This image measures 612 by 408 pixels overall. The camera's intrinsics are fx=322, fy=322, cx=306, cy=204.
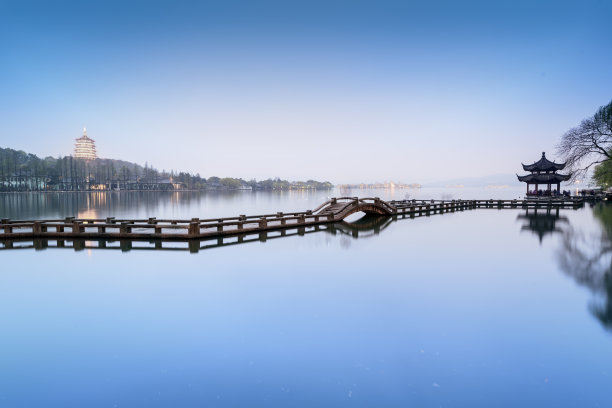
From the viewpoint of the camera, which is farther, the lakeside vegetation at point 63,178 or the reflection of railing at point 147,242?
the lakeside vegetation at point 63,178

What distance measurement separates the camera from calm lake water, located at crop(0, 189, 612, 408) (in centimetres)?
511

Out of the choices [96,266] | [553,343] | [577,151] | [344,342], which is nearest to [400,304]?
[344,342]

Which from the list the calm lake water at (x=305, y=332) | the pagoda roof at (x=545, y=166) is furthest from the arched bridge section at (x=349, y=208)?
the pagoda roof at (x=545, y=166)

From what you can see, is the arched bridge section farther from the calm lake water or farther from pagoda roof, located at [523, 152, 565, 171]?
pagoda roof, located at [523, 152, 565, 171]

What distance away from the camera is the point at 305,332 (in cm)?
700

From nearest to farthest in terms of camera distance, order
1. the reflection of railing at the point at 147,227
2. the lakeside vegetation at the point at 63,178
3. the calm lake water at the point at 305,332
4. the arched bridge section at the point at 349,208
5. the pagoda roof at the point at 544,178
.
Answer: the calm lake water at the point at 305,332
the reflection of railing at the point at 147,227
the arched bridge section at the point at 349,208
the pagoda roof at the point at 544,178
the lakeside vegetation at the point at 63,178

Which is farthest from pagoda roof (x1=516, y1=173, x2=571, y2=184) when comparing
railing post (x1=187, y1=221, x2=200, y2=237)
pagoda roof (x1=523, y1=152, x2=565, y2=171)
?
railing post (x1=187, y1=221, x2=200, y2=237)

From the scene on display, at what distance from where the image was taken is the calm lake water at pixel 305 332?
5.11 meters

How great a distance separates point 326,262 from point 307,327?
5.99m

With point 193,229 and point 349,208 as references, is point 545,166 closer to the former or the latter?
point 349,208

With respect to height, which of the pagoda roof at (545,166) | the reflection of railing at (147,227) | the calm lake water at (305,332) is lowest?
the calm lake water at (305,332)

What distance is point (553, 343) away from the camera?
6.52 metres

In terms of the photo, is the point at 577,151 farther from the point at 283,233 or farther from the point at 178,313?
the point at 178,313

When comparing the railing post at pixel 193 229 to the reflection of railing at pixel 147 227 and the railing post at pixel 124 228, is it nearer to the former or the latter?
the reflection of railing at pixel 147 227
